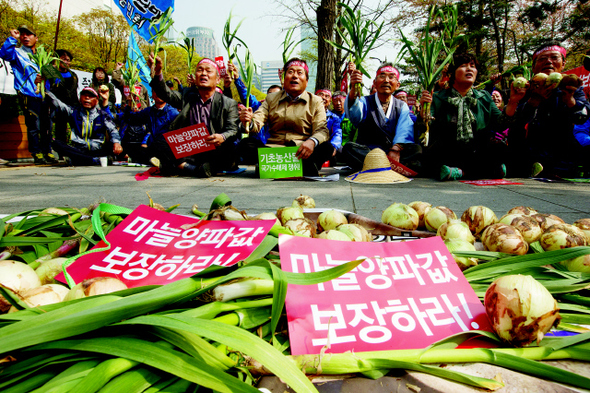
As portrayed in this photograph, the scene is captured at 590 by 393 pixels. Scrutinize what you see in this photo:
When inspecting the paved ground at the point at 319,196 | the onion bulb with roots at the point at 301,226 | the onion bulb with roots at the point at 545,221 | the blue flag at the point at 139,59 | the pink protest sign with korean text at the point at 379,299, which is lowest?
the paved ground at the point at 319,196

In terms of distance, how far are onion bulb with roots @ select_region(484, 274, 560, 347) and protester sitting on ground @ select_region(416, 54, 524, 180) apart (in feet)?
12.1

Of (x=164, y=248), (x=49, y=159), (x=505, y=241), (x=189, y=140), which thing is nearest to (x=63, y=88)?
(x=49, y=159)

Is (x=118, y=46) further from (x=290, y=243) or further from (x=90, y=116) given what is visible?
(x=290, y=243)

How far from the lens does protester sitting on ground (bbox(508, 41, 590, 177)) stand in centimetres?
393

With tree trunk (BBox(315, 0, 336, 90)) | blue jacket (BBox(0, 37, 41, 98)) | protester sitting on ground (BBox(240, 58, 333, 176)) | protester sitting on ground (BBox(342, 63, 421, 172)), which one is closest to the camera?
protester sitting on ground (BBox(240, 58, 333, 176))

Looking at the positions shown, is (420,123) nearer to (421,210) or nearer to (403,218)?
(421,210)

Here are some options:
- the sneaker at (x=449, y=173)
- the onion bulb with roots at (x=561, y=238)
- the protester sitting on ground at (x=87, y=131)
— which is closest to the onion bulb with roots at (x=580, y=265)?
the onion bulb with roots at (x=561, y=238)

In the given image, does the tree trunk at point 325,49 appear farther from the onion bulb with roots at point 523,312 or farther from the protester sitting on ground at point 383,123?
the onion bulb with roots at point 523,312

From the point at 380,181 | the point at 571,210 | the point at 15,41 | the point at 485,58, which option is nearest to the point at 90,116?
the point at 15,41

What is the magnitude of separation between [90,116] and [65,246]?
682 centimetres

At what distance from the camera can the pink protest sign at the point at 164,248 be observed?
2.85ft

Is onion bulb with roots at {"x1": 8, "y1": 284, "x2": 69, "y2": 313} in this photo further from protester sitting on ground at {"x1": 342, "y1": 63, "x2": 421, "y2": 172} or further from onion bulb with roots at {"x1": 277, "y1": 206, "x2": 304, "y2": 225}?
protester sitting on ground at {"x1": 342, "y1": 63, "x2": 421, "y2": 172}

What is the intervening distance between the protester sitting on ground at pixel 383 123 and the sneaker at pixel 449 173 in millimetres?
494

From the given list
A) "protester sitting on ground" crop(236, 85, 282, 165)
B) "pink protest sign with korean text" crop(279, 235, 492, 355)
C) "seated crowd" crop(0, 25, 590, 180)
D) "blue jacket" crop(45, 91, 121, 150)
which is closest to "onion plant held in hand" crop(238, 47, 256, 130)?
"seated crowd" crop(0, 25, 590, 180)
